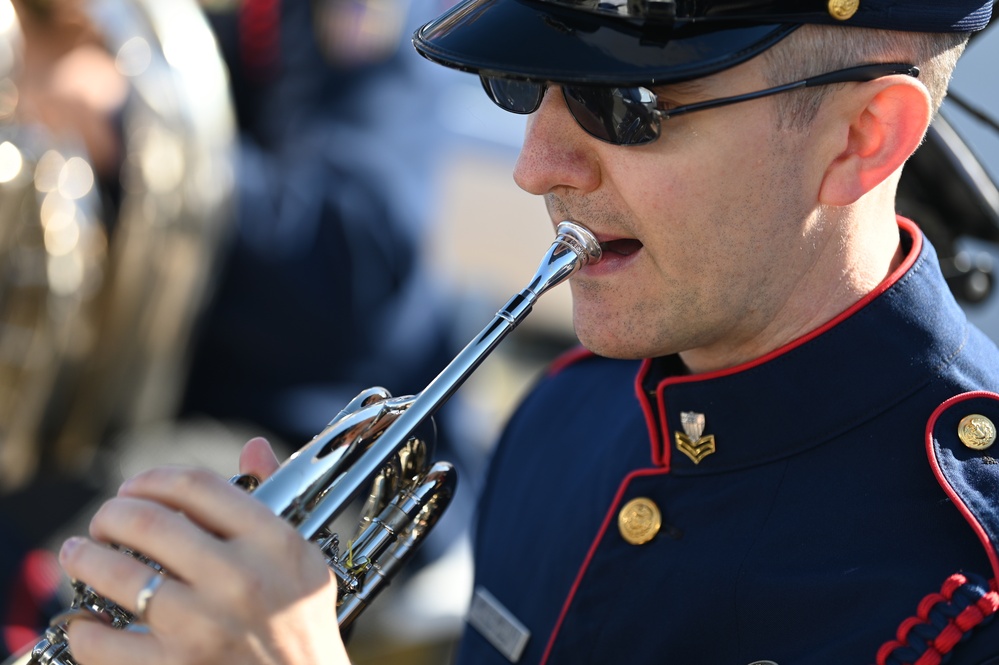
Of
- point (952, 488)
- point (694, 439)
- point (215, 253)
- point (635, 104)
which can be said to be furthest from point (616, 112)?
point (215, 253)

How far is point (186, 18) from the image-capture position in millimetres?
3285

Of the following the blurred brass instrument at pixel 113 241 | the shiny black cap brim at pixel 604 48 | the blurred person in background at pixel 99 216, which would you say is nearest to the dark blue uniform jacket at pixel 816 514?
the shiny black cap brim at pixel 604 48

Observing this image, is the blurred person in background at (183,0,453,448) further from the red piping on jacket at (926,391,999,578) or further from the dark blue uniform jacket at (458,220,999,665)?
the red piping on jacket at (926,391,999,578)

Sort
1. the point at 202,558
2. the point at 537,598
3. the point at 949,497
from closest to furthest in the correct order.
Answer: the point at 202,558, the point at 949,497, the point at 537,598

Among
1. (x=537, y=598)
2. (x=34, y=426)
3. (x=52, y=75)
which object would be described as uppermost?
(x=52, y=75)

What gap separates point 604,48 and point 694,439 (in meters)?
0.46

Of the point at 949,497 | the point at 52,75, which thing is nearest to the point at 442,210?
the point at 52,75

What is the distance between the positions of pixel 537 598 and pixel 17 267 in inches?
74.4

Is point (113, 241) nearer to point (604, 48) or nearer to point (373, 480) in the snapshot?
point (373, 480)

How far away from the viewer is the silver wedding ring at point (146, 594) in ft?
3.24

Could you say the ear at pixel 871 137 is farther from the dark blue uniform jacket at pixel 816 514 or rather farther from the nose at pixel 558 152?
the nose at pixel 558 152

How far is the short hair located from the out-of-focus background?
1.21 meters

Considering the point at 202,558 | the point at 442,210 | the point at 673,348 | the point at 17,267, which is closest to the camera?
the point at 202,558

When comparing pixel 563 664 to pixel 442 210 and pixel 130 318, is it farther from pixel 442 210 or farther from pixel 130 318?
pixel 442 210
